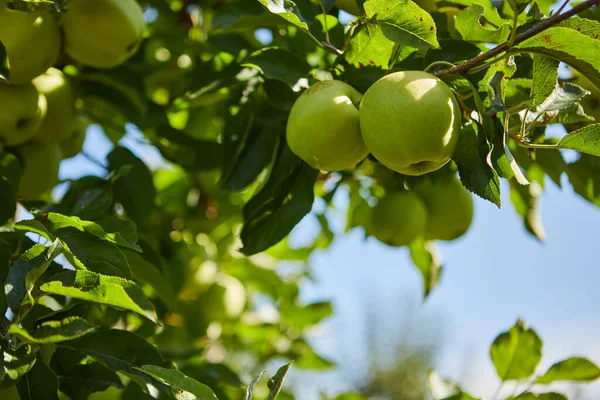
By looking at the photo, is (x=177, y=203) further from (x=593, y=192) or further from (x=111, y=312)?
(x=593, y=192)

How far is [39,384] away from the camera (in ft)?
3.59

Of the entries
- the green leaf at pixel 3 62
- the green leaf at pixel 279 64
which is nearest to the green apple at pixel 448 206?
the green leaf at pixel 279 64

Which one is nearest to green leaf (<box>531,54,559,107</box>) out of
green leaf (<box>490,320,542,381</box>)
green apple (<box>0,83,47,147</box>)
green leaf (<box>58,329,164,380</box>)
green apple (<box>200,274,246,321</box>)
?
green leaf (<box>490,320,542,381</box>)

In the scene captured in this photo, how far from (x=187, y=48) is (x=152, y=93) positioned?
339 mm

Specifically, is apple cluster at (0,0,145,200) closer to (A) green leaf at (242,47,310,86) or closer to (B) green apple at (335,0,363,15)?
(A) green leaf at (242,47,310,86)

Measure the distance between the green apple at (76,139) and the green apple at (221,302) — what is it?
2.99ft

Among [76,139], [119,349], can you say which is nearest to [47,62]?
[76,139]

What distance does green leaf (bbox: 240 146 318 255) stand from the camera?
1.45m

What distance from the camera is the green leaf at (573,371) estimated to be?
1.48 meters

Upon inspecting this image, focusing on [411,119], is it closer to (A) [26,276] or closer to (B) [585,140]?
(B) [585,140]

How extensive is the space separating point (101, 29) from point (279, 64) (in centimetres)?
39

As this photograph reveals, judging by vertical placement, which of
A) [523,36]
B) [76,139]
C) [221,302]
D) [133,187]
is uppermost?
[523,36]

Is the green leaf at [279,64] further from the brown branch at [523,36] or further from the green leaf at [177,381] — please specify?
the green leaf at [177,381]

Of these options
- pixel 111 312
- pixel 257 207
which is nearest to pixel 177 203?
pixel 111 312
